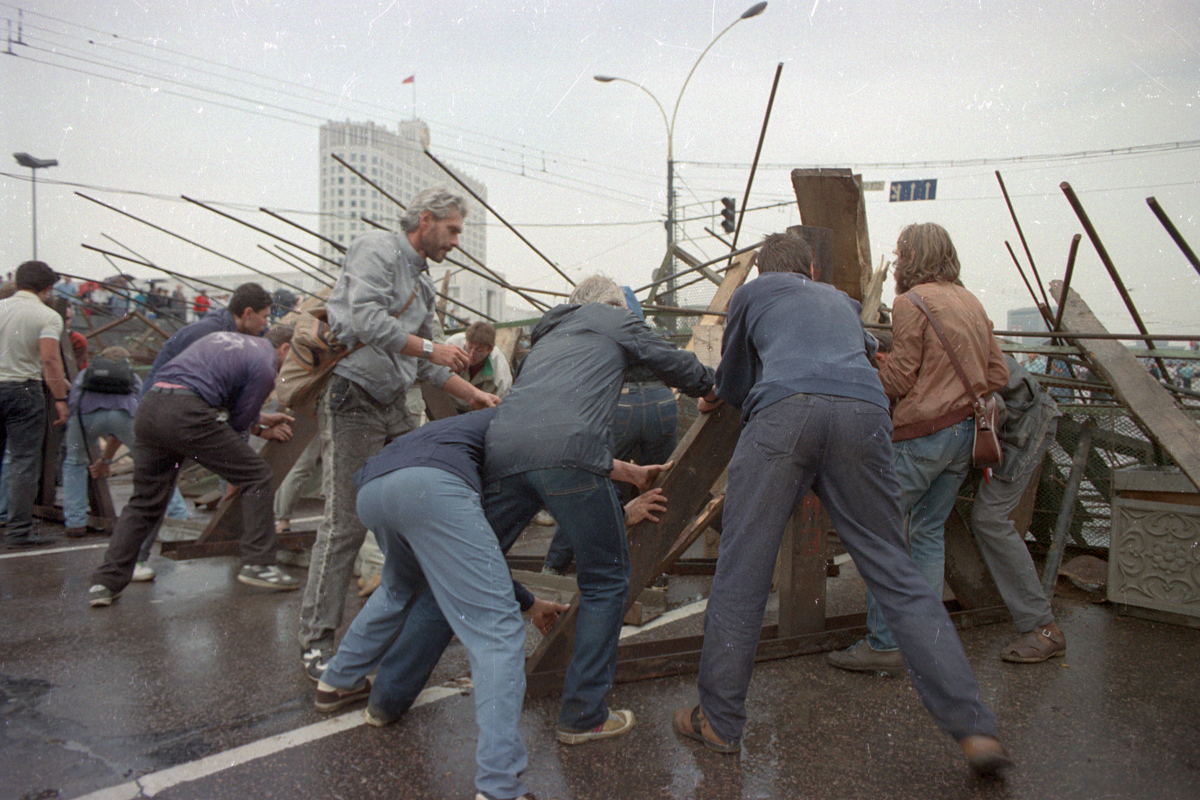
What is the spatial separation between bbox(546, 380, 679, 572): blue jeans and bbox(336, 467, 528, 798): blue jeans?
1.55m

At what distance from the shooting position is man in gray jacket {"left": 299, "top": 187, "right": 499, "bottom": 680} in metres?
3.14

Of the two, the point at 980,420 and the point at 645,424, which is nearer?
the point at 980,420

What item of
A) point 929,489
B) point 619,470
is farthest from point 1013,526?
point 619,470

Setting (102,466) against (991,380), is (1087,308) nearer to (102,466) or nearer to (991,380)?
(991,380)

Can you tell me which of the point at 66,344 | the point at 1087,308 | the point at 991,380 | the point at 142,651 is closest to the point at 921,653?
the point at 991,380

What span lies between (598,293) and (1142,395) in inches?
104

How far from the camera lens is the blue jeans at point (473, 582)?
6.63ft

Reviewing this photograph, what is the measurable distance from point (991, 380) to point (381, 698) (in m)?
2.70

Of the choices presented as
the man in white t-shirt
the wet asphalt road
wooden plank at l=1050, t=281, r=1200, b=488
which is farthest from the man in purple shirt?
wooden plank at l=1050, t=281, r=1200, b=488

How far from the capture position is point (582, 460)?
2322mm

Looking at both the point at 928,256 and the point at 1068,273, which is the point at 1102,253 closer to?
the point at 1068,273

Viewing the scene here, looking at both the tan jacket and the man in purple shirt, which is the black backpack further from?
the tan jacket

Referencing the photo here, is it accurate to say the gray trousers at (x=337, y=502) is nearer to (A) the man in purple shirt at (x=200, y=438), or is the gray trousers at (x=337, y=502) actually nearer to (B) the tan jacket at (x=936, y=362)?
(A) the man in purple shirt at (x=200, y=438)

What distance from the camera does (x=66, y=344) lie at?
21.4ft
